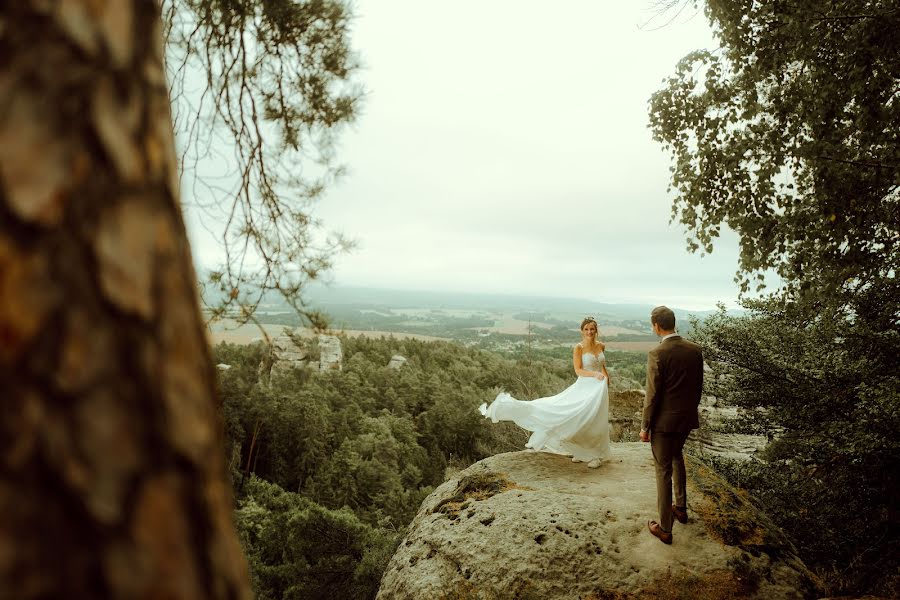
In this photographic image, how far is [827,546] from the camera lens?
17.3 feet

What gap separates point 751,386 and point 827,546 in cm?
199

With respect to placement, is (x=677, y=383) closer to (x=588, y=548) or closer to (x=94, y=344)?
(x=588, y=548)

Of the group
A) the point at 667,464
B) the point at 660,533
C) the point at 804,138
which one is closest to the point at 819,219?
the point at 804,138

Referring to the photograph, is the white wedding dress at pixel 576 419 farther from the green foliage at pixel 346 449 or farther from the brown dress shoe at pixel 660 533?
the green foliage at pixel 346 449

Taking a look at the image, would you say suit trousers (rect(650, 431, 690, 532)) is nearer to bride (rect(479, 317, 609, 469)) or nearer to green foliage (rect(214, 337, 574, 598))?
bride (rect(479, 317, 609, 469))

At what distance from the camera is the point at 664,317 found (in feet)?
13.2

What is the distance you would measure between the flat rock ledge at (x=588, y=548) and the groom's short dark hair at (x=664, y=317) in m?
1.94

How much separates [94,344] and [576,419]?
5.92m

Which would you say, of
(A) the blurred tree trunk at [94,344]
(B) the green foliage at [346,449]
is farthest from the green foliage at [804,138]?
(B) the green foliage at [346,449]

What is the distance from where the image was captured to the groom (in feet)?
12.7

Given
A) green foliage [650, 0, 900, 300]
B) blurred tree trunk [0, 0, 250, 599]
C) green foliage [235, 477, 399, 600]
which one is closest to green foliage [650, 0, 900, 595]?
green foliage [650, 0, 900, 300]

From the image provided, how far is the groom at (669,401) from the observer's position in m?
3.88

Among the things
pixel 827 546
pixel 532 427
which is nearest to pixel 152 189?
pixel 532 427

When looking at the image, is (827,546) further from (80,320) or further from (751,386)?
(80,320)
